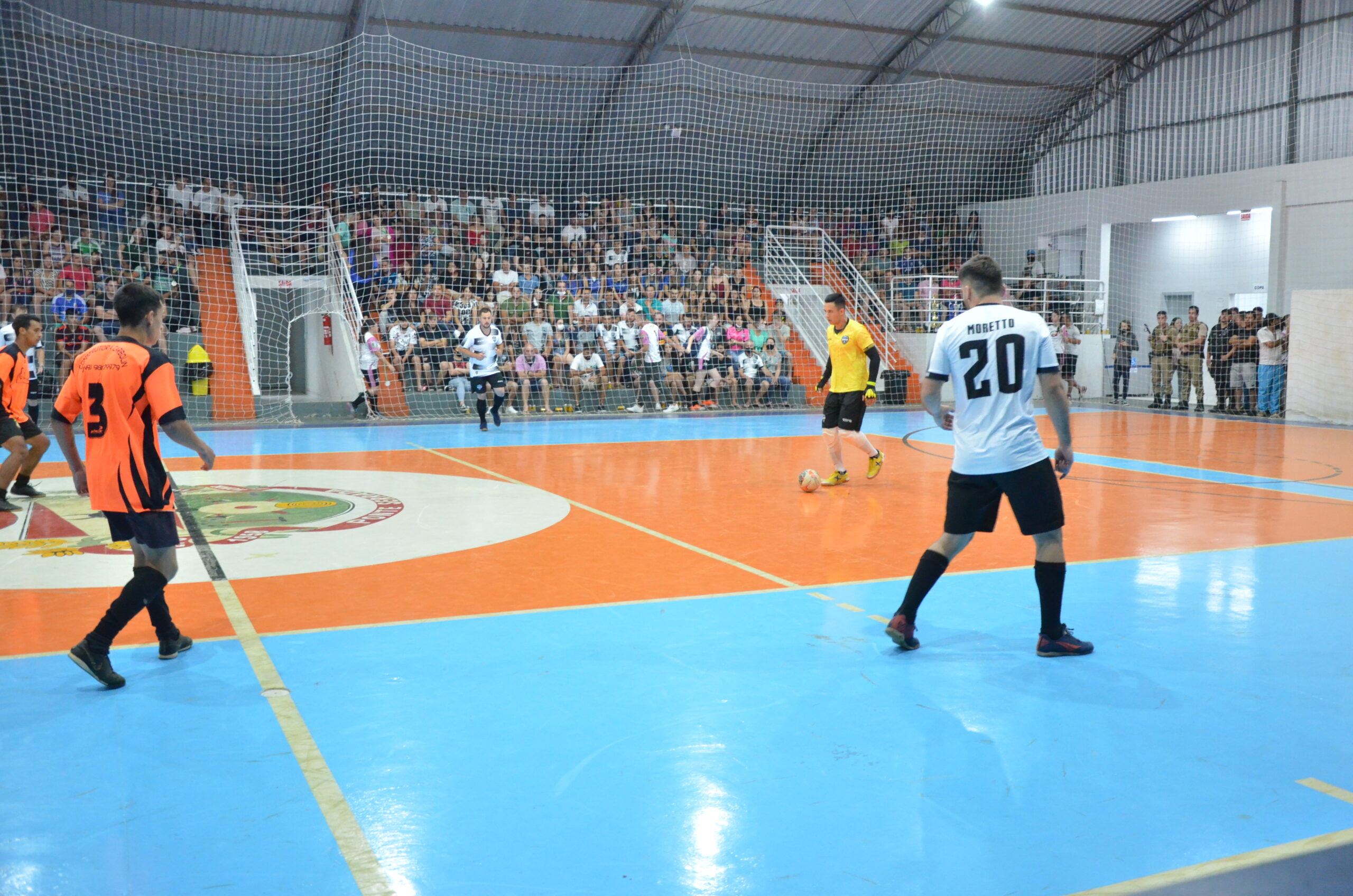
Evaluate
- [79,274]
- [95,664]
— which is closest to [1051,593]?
[95,664]

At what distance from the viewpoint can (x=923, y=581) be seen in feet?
16.5

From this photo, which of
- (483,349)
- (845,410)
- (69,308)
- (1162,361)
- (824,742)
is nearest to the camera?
(824,742)

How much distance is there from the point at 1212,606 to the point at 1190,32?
24998 mm

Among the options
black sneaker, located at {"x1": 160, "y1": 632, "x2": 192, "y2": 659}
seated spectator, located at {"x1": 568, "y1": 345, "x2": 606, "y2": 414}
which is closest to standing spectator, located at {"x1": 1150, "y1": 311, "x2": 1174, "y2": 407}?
seated spectator, located at {"x1": 568, "y1": 345, "x2": 606, "y2": 414}

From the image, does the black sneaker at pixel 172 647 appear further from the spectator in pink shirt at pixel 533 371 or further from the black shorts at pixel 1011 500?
the spectator in pink shirt at pixel 533 371

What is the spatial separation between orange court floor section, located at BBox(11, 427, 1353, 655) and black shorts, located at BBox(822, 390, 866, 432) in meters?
0.67

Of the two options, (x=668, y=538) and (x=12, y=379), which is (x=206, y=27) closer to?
(x=12, y=379)

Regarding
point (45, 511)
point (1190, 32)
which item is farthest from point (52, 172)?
point (1190, 32)

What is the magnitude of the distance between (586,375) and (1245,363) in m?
13.0

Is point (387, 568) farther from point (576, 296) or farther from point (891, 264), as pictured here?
point (891, 264)

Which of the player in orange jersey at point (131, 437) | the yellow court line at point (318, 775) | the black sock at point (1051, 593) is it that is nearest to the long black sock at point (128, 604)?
the player in orange jersey at point (131, 437)

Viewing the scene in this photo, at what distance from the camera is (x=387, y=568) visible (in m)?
6.68

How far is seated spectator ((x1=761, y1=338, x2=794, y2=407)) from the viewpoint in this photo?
2192cm

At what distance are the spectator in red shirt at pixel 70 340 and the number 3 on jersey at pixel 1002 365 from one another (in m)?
16.3
